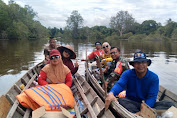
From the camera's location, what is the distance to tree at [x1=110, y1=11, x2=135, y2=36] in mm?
58906

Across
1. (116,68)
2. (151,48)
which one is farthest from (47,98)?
(151,48)

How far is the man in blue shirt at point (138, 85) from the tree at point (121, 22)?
191 feet

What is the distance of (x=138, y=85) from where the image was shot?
263 cm

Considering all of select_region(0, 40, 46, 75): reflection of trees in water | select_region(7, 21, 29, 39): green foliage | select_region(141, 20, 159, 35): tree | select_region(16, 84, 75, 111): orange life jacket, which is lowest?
select_region(0, 40, 46, 75): reflection of trees in water

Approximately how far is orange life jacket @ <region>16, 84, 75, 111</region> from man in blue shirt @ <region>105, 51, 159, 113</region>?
851mm

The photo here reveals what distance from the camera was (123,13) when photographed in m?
59.0

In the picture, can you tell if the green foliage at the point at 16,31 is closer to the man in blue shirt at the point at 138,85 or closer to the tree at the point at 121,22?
the tree at the point at 121,22

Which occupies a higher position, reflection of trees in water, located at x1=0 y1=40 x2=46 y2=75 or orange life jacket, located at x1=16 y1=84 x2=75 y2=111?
orange life jacket, located at x1=16 y1=84 x2=75 y2=111

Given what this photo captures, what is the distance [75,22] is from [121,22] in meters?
17.7

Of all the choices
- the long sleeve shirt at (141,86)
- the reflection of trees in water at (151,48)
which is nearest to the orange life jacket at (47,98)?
the long sleeve shirt at (141,86)

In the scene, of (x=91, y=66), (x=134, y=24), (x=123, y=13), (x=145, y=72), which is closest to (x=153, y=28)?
(x=134, y=24)

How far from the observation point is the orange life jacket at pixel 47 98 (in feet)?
9.22

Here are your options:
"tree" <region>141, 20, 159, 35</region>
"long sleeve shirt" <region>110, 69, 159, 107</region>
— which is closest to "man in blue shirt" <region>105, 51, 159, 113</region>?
"long sleeve shirt" <region>110, 69, 159, 107</region>

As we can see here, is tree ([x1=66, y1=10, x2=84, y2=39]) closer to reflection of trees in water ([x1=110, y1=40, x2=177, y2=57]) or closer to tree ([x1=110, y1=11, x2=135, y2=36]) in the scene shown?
tree ([x1=110, y1=11, x2=135, y2=36])
